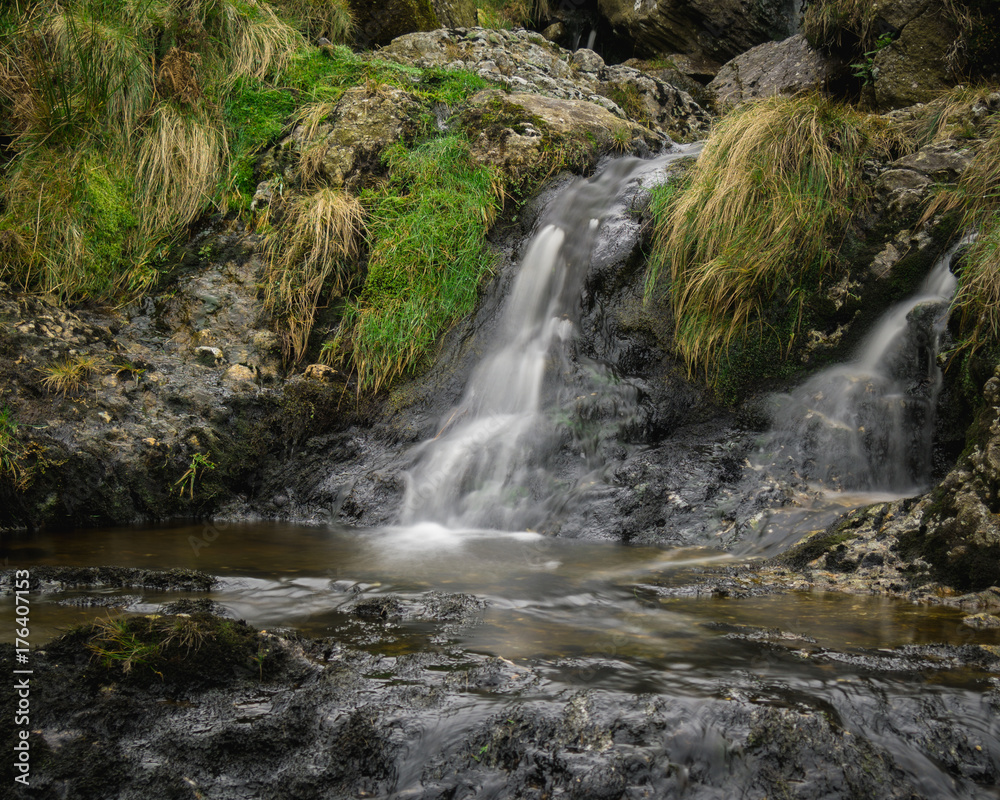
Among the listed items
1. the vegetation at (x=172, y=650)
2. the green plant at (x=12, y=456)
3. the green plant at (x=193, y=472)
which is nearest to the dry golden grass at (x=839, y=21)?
the green plant at (x=193, y=472)

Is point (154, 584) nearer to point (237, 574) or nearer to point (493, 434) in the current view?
point (237, 574)

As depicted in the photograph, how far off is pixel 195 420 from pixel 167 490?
1.53ft

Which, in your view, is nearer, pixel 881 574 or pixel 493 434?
pixel 881 574

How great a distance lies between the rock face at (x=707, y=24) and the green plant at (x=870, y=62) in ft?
11.1

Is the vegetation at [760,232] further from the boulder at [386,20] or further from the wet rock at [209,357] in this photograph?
the boulder at [386,20]

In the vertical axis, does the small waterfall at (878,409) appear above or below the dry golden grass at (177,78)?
below

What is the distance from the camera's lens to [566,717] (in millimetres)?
1602

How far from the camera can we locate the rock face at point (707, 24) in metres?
8.98

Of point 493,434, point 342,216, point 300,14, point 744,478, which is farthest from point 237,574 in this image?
point 300,14

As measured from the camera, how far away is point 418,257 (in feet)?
16.7

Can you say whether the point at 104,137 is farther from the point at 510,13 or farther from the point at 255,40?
the point at 510,13

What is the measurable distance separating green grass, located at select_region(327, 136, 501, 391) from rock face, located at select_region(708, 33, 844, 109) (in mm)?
3347

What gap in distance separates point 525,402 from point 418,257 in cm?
145

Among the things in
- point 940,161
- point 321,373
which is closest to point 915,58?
→ point 940,161
